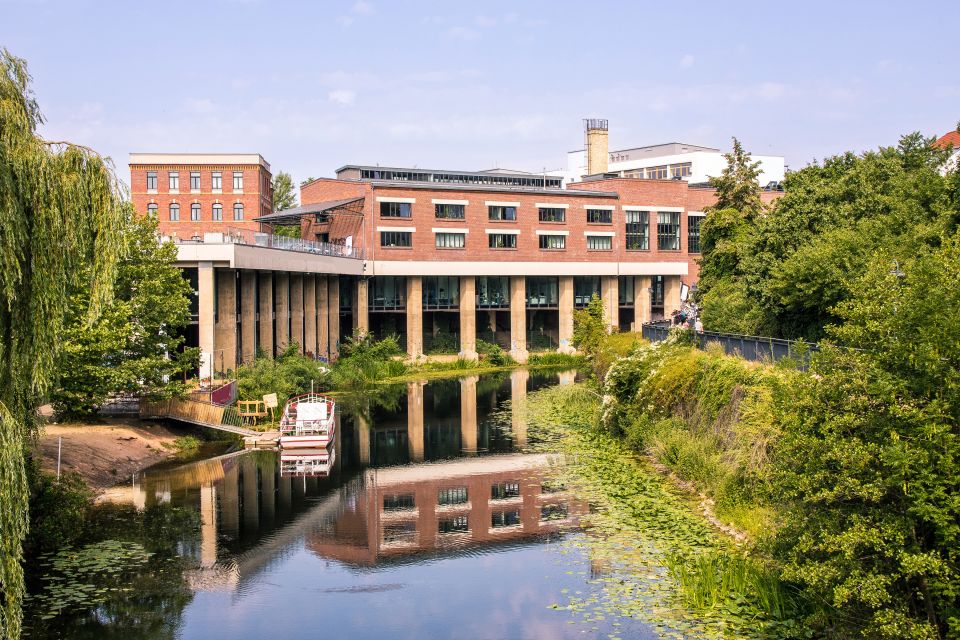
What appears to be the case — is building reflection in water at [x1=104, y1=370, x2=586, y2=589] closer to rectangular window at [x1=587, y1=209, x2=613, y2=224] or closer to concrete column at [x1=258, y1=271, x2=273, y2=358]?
concrete column at [x1=258, y1=271, x2=273, y2=358]

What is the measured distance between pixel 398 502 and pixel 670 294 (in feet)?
183

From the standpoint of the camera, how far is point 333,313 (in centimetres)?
6869

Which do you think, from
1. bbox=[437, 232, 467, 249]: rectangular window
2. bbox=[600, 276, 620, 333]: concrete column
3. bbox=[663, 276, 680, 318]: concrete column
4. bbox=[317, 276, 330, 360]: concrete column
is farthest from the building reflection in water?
bbox=[663, 276, 680, 318]: concrete column

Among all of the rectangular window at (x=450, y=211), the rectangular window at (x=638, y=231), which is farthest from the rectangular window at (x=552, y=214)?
the rectangular window at (x=450, y=211)

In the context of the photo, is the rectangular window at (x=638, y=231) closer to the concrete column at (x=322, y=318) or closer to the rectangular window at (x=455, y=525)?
the concrete column at (x=322, y=318)

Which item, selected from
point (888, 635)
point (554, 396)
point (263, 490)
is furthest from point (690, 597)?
point (554, 396)

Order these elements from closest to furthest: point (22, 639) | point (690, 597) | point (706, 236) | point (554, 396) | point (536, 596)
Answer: point (22, 639)
point (690, 597)
point (536, 596)
point (554, 396)
point (706, 236)

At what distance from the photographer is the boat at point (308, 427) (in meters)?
36.4

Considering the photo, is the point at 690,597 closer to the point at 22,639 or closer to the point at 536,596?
the point at 536,596

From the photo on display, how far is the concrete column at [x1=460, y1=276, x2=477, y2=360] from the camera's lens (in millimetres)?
70938

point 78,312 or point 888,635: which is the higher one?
point 78,312

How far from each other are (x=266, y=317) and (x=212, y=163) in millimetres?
31066

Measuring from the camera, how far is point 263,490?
3069cm

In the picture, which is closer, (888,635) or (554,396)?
(888,635)
